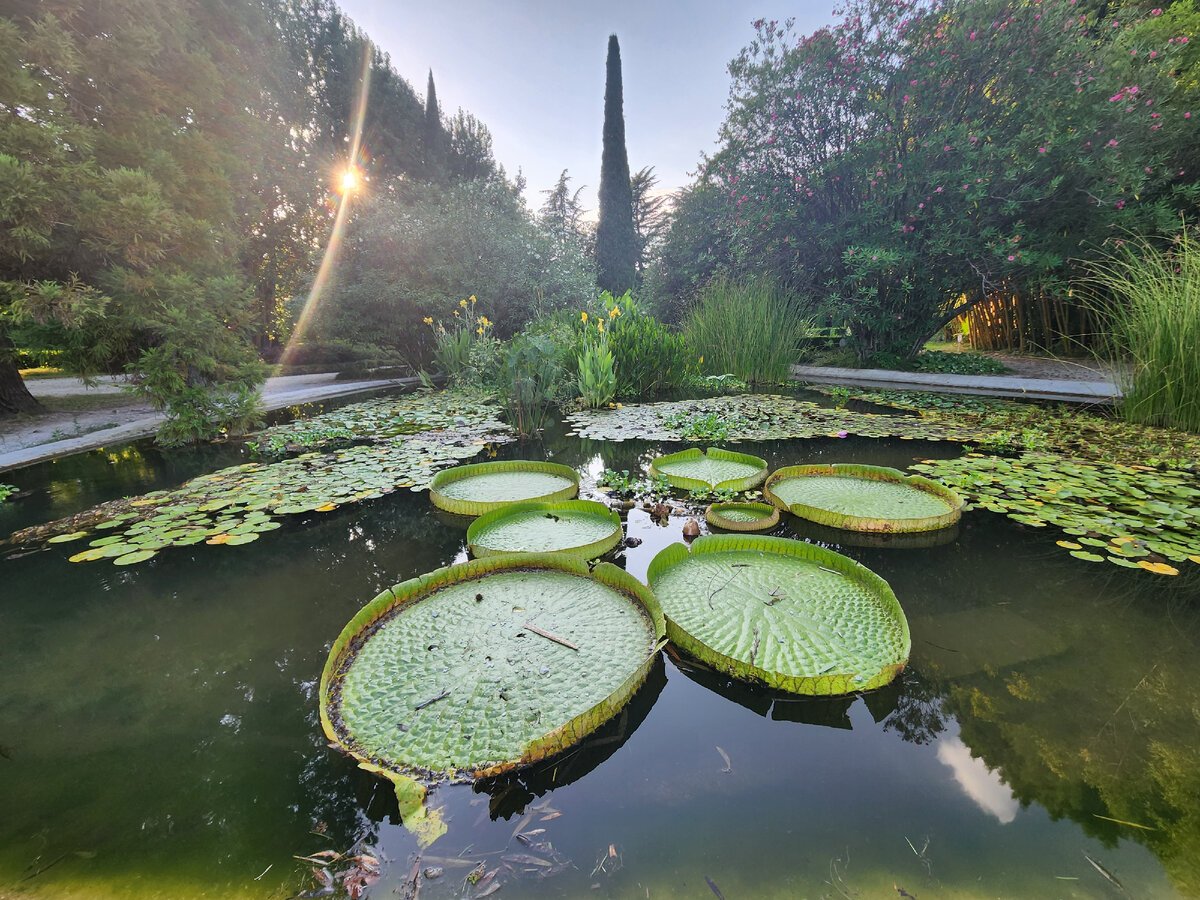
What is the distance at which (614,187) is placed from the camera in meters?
16.3

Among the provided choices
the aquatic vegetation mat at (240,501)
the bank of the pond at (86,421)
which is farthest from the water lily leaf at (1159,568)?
the bank of the pond at (86,421)

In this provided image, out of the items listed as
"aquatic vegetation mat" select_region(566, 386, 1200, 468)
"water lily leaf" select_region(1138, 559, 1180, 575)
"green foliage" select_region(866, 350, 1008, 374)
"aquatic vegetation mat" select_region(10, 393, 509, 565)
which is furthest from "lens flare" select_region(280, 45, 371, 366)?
"water lily leaf" select_region(1138, 559, 1180, 575)

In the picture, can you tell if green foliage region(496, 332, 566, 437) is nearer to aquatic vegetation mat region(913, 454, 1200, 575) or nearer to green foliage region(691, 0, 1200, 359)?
aquatic vegetation mat region(913, 454, 1200, 575)

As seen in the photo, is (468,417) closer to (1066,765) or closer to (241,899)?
(241,899)

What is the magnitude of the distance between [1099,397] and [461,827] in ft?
20.1

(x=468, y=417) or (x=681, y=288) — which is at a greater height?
(x=681, y=288)

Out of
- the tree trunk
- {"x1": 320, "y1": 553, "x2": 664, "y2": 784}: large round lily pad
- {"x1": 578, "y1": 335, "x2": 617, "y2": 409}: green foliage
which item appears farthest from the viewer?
{"x1": 578, "y1": 335, "x2": 617, "y2": 409}: green foliage

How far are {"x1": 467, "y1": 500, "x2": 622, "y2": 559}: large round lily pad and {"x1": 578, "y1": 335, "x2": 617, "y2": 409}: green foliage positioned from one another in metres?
2.90

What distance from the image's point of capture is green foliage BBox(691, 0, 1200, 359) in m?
5.13

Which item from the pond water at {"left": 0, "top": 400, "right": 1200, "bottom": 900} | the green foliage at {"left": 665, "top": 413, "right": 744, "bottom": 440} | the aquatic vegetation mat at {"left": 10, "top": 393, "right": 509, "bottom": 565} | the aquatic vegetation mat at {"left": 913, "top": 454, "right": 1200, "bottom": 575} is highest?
the green foliage at {"left": 665, "top": 413, "right": 744, "bottom": 440}

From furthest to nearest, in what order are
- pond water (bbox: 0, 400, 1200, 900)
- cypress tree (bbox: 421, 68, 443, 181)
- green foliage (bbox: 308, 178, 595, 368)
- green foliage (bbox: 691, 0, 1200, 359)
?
cypress tree (bbox: 421, 68, 443, 181)
green foliage (bbox: 308, 178, 595, 368)
green foliage (bbox: 691, 0, 1200, 359)
pond water (bbox: 0, 400, 1200, 900)

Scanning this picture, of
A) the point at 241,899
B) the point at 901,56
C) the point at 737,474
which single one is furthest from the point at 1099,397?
the point at 241,899

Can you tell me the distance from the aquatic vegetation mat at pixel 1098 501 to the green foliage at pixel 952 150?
4318 millimetres

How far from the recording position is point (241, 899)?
720mm
